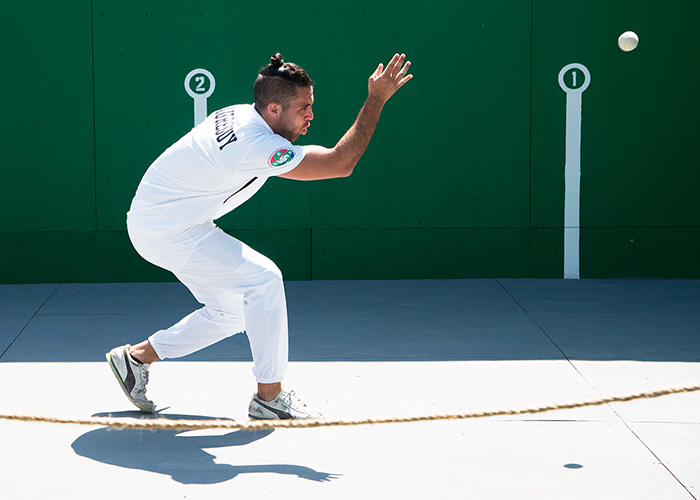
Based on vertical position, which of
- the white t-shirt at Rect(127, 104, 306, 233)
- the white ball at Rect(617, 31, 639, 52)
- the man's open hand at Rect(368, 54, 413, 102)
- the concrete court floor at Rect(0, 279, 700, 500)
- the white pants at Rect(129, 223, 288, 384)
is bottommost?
the concrete court floor at Rect(0, 279, 700, 500)

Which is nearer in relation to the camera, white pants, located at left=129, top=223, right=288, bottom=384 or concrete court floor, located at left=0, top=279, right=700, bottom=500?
concrete court floor, located at left=0, top=279, right=700, bottom=500

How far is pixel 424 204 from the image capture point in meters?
7.99

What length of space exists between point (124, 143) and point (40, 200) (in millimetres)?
845

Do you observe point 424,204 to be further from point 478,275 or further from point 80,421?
point 80,421

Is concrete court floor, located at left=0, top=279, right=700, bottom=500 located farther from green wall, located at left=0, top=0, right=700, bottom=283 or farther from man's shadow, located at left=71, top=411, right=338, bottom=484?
green wall, located at left=0, top=0, right=700, bottom=283

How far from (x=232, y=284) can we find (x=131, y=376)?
706mm

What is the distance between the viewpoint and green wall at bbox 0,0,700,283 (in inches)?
308

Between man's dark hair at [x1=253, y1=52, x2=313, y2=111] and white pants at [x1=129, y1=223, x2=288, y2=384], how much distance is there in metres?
0.67

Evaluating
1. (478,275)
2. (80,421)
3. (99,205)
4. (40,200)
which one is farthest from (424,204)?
(80,421)

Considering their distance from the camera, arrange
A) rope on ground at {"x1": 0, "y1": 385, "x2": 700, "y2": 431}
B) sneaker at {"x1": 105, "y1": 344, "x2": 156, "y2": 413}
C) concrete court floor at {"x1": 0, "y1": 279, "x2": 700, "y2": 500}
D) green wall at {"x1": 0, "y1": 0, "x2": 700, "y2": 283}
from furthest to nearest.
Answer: green wall at {"x1": 0, "y1": 0, "x2": 700, "y2": 283} < sneaker at {"x1": 105, "y1": 344, "x2": 156, "y2": 413} < rope on ground at {"x1": 0, "y1": 385, "x2": 700, "y2": 431} < concrete court floor at {"x1": 0, "y1": 279, "x2": 700, "y2": 500}

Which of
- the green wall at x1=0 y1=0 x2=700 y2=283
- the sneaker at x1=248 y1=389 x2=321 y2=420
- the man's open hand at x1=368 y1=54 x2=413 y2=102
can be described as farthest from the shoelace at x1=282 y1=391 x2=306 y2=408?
the green wall at x1=0 y1=0 x2=700 y2=283

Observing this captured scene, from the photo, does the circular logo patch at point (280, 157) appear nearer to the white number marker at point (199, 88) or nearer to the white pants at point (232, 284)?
the white pants at point (232, 284)

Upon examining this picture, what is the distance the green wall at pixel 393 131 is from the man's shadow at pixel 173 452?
3726 mm

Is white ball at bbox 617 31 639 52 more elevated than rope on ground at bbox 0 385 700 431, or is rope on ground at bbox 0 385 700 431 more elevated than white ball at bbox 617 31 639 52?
white ball at bbox 617 31 639 52
